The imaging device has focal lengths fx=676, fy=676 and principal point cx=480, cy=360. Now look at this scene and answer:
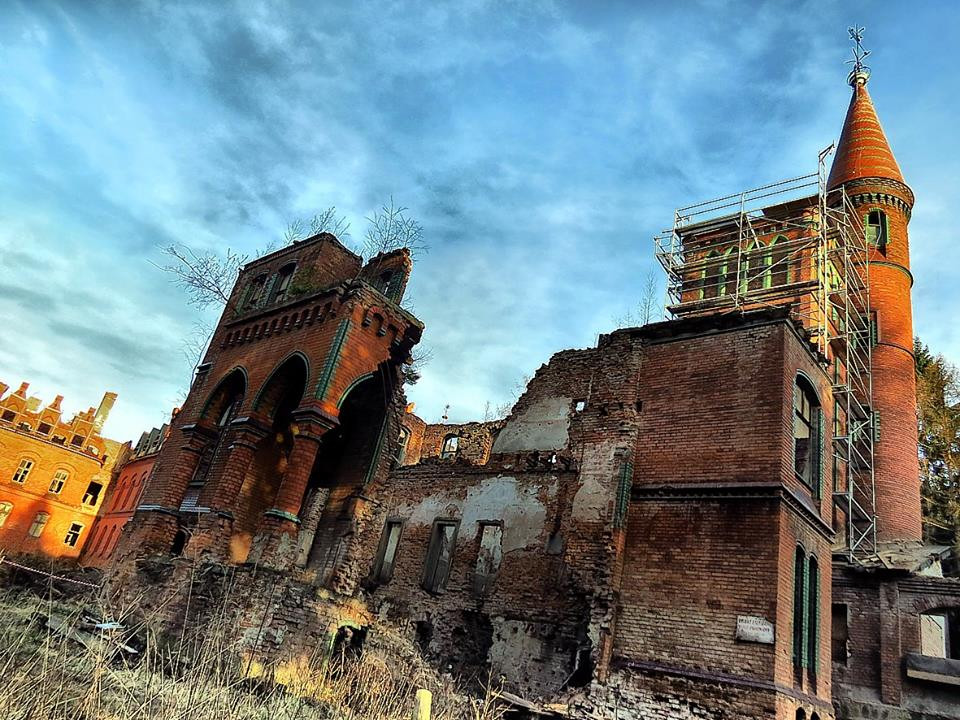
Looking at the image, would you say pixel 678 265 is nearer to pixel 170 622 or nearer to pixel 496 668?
pixel 496 668

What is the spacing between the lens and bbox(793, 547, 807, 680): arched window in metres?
11.5

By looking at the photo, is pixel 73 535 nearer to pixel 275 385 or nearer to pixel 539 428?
pixel 275 385

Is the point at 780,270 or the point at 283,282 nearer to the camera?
the point at 780,270

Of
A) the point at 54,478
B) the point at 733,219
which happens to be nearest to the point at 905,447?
the point at 733,219

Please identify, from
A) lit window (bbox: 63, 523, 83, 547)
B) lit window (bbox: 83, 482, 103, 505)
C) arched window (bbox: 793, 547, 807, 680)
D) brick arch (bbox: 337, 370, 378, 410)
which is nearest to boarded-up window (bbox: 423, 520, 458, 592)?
brick arch (bbox: 337, 370, 378, 410)

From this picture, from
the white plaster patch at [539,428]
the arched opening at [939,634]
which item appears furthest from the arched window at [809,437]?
the arched opening at [939,634]

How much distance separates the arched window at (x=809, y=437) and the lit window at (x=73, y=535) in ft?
153

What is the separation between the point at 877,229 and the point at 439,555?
20424 millimetres

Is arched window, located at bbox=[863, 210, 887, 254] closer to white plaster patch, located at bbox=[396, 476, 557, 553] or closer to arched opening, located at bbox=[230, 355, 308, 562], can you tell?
white plaster patch, located at bbox=[396, 476, 557, 553]

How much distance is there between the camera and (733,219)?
792 inches

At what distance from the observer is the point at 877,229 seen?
24.9 m

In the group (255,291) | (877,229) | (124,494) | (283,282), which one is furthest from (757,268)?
(124,494)

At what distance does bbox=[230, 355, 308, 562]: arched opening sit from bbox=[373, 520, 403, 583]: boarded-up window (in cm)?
396

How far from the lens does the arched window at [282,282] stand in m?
21.3
